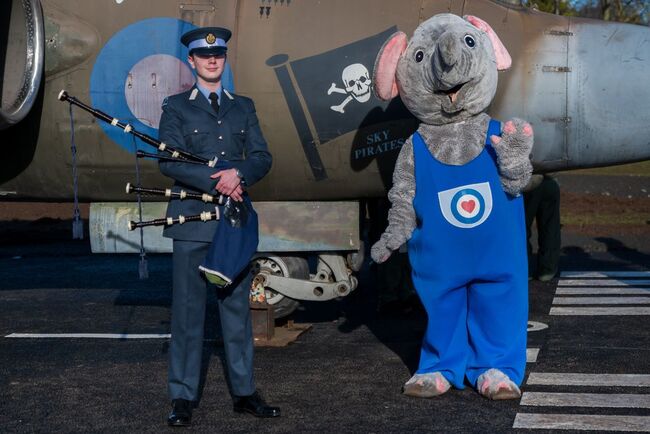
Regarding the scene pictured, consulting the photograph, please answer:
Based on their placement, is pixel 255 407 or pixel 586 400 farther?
pixel 586 400

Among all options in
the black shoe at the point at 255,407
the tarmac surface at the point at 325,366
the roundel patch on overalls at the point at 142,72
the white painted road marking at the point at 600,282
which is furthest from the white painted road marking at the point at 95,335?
the white painted road marking at the point at 600,282

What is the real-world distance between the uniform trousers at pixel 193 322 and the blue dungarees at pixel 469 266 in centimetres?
123

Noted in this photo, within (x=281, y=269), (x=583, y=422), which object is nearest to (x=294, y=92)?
(x=281, y=269)

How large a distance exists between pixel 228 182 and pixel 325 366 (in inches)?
83.8

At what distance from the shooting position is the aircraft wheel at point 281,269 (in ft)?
29.0

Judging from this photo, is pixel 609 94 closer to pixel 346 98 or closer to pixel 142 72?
pixel 346 98

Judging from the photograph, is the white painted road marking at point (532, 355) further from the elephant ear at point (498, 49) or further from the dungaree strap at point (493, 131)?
the elephant ear at point (498, 49)

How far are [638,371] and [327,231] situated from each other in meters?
2.36

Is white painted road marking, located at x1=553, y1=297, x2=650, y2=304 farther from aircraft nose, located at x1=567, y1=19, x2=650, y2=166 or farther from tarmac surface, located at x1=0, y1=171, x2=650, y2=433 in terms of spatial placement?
aircraft nose, located at x1=567, y1=19, x2=650, y2=166

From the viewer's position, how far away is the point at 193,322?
6492 mm

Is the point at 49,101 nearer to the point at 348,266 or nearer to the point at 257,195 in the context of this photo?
the point at 257,195

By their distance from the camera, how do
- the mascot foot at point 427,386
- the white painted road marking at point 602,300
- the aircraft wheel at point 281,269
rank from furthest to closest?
the white painted road marking at point 602,300
the aircraft wheel at point 281,269
the mascot foot at point 427,386

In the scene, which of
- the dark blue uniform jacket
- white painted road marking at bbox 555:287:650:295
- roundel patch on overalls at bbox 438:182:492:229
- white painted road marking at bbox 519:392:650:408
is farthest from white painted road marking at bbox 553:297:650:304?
the dark blue uniform jacket

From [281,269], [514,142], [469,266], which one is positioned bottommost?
[281,269]
